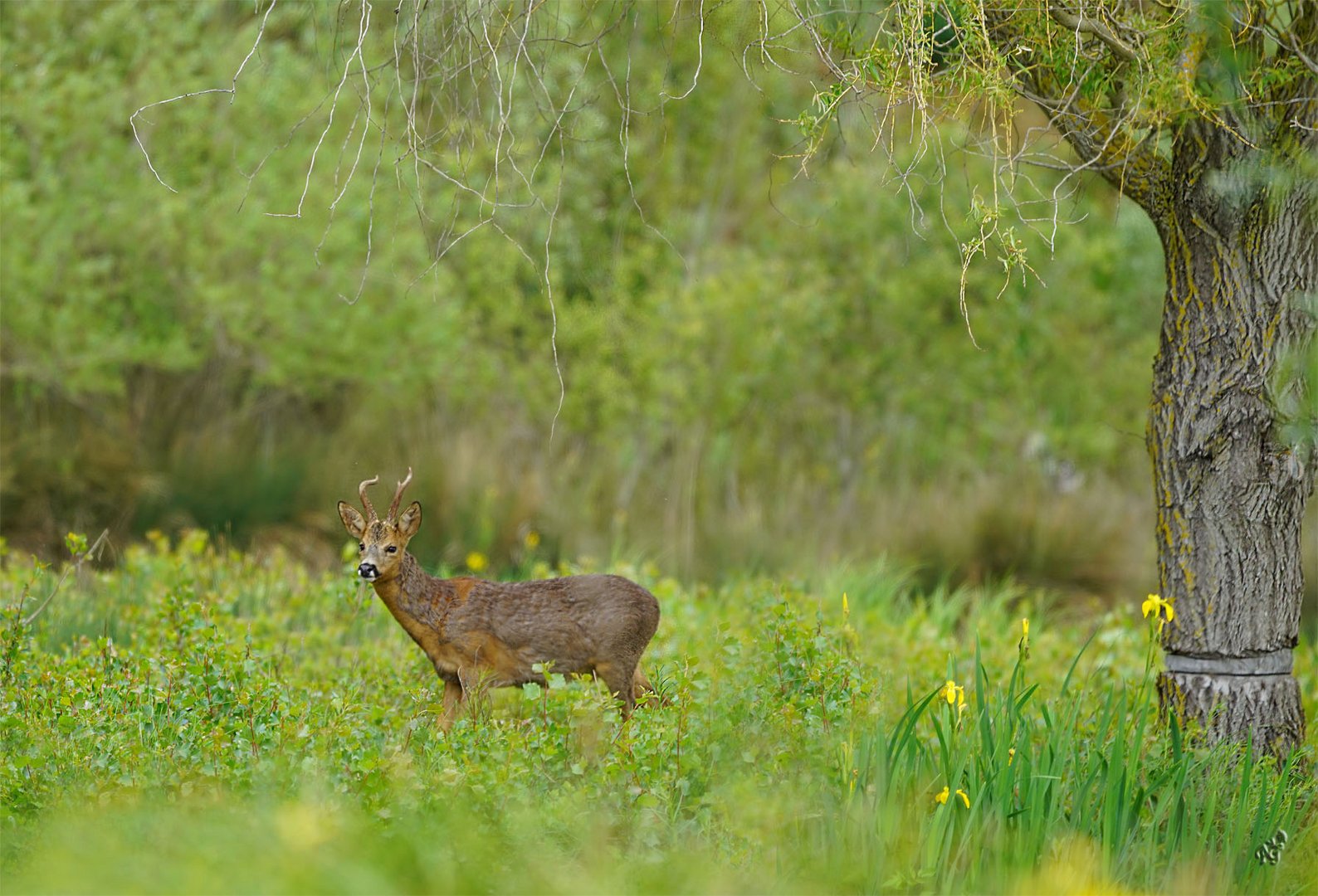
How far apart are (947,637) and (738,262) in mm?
6498

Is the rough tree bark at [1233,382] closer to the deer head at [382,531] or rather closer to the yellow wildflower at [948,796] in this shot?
the yellow wildflower at [948,796]

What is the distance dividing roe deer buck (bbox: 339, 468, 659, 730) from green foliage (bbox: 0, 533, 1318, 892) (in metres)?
0.18

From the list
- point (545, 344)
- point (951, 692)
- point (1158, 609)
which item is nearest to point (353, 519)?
point (951, 692)

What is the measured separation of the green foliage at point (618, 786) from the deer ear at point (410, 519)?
583 mm

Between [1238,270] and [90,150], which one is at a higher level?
[90,150]

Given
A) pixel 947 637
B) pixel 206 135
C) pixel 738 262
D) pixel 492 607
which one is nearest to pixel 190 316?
pixel 206 135

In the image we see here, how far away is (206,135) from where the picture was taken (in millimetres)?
12453

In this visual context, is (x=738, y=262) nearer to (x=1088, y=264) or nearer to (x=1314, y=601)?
(x=1088, y=264)

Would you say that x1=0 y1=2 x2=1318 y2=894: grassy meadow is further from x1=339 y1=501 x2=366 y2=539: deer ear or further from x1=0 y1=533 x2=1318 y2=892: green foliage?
x1=339 y1=501 x2=366 y2=539: deer ear

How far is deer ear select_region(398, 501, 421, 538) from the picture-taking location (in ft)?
17.7

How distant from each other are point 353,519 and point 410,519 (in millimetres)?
195

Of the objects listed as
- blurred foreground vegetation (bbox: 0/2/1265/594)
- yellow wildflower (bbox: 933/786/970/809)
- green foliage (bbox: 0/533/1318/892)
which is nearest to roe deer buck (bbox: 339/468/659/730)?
green foliage (bbox: 0/533/1318/892)

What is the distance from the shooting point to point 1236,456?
518cm

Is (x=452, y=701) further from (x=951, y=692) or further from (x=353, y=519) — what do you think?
(x=951, y=692)
